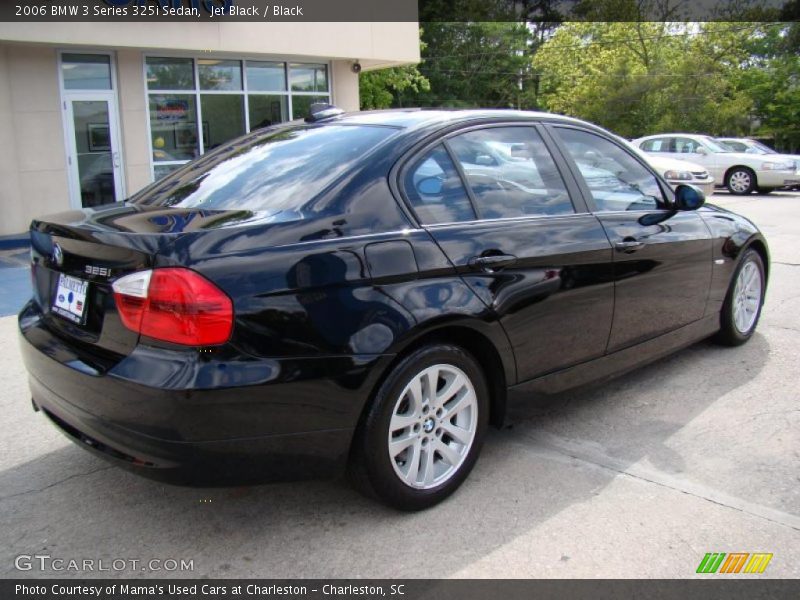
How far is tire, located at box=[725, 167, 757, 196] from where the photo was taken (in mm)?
18859

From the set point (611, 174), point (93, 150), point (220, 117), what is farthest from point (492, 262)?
point (220, 117)

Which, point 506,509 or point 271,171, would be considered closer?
point 506,509

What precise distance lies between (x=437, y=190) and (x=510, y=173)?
0.53m

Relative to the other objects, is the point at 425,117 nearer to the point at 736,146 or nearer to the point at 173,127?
the point at 173,127

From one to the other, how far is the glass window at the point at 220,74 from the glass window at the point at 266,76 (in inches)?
11.3

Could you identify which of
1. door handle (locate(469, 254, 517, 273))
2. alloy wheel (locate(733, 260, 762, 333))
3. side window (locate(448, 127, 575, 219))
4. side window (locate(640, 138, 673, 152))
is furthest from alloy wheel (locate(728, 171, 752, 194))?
door handle (locate(469, 254, 517, 273))

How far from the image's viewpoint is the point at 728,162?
1900cm

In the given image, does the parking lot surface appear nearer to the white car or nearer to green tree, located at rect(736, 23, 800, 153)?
the white car

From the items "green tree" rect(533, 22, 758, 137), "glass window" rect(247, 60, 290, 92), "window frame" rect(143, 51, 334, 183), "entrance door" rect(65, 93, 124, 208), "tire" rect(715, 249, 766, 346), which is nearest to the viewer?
"tire" rect(715, 249, 766, 346)

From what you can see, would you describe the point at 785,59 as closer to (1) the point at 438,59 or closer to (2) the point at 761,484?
(1) the point at 438,59

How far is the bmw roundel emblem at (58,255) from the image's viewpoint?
9.62ft

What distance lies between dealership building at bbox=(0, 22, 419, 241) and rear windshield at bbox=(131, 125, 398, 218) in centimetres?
942

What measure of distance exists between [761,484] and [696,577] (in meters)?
0.91

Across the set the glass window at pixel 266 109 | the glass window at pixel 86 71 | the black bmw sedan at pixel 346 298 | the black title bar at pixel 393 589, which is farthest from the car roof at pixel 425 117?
the glass window at pixel 266 109
